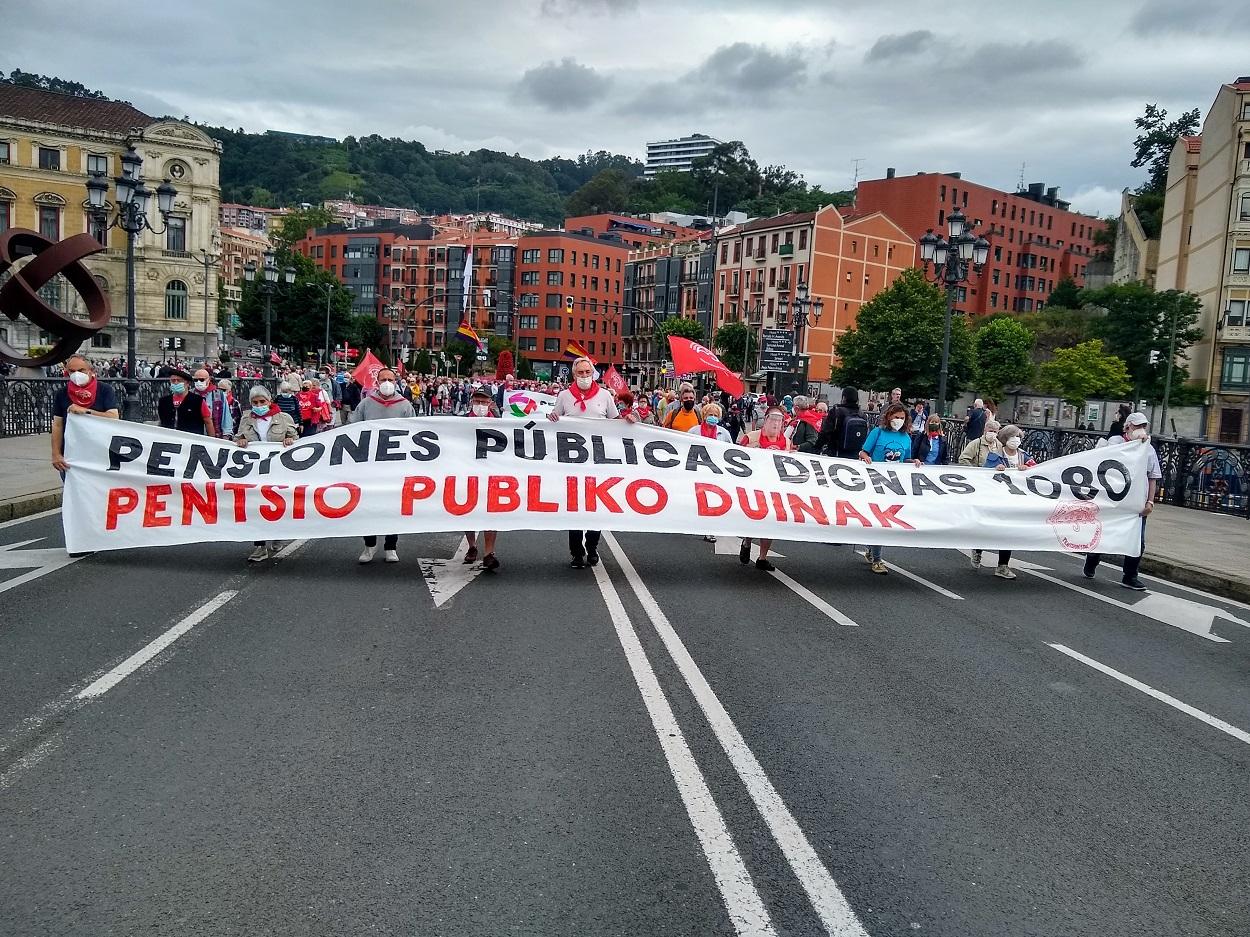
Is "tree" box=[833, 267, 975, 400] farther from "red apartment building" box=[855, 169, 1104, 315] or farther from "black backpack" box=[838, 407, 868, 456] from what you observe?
"black backpack" box=[838, 407, 868, 456]

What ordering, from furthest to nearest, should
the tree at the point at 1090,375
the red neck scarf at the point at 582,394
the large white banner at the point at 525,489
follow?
1. the tree at the point at 1090,375
2. the red neck scarf at the point at 582,394
3. the large white banner at the point at 525,489

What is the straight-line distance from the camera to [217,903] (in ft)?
11.6

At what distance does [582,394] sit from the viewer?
10.1 m

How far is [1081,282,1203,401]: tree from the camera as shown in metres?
58.6

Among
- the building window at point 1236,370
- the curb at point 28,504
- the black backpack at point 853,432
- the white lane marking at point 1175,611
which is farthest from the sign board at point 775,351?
the curb at point 28,504

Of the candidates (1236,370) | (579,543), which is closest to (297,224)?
(1236,370)

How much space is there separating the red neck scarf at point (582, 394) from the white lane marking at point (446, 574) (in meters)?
1.95

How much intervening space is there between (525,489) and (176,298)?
295ft

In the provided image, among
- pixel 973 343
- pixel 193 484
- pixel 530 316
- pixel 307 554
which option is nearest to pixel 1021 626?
pixel 307 554

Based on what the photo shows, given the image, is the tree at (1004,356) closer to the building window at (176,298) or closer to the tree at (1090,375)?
the tree at (1090,375)

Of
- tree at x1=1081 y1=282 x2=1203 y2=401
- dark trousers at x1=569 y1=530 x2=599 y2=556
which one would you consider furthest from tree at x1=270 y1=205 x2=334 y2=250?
dark trousers at x1=569 y1=530 x2=599 y2=556

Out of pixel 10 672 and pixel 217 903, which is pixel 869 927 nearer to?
pixel 217 903

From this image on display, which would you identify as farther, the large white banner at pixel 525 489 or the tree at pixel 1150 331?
the tree at pixel 1150 331

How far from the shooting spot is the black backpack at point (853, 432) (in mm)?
12039
